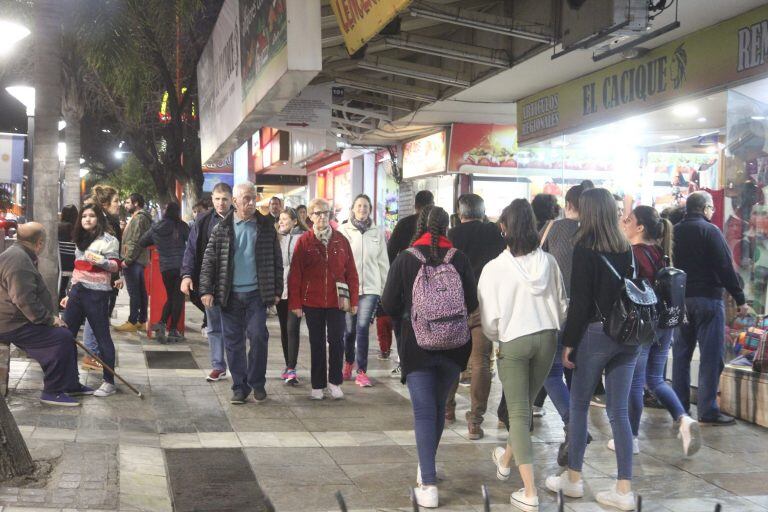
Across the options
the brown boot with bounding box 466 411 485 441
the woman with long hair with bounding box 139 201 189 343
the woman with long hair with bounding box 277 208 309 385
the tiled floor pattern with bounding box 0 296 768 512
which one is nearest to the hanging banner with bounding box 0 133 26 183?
the woman with long hair with bounding box 139 201 189 343

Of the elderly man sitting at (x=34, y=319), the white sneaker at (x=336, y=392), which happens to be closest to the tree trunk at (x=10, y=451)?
the elderly man sitting at (x=34, y=319)

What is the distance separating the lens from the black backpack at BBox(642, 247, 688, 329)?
6.21 meters

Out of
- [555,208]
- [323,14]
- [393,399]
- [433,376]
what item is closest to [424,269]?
[433,376]

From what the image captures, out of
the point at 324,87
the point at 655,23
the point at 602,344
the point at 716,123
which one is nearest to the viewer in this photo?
the point at 602,344

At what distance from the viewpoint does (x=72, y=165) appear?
58.2 ft

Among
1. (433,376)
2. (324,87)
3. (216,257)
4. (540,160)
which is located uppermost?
(324,87)

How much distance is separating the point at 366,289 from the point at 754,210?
4.01 meters

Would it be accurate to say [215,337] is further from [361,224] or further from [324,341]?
[361,224]

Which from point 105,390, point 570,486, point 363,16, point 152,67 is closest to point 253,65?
point 363,16

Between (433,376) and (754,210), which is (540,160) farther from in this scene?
(433,376)

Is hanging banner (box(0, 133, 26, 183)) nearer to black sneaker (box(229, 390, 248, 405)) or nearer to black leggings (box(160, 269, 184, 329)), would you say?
black leggings (box(160, 269, 184, 329))

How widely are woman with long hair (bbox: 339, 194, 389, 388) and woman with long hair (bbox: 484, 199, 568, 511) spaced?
433cm

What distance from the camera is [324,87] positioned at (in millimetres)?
12602

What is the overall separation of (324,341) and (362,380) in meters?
1.14
